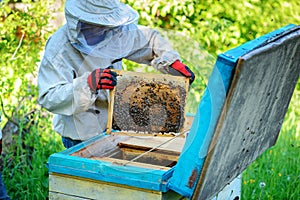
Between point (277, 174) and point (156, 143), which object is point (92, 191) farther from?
point (277, 174)

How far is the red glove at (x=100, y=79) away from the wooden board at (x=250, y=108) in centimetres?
60

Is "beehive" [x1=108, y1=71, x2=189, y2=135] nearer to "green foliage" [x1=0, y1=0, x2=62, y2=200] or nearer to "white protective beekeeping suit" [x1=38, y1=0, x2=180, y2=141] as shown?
"white protective beekeeping suit" [x1=38, y1=0, x2=180, y2=141]

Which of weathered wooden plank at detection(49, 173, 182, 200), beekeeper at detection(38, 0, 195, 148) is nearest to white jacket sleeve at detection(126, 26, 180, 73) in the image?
beekeeper at detection(38, 0, 195, 148)

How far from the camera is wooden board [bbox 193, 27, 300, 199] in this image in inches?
73.4

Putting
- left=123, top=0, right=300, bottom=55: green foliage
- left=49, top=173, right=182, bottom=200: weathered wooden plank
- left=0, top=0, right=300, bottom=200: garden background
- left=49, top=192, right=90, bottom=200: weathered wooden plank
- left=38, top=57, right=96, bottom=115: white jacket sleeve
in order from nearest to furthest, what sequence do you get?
left=49, top=173, right=182, bottom=200: weathered wooden plank
left=49, top=192, right=90, bottom=200: weathered wooden plank
left=38, top=57, right=96, bottom=115: white jacket sleeve
left=0, top=0, right=300, bottom=200: garden background
left=123, top=0, right=300, bottom=55: green foliage

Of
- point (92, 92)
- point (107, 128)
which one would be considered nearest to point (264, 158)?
point (107, 128)

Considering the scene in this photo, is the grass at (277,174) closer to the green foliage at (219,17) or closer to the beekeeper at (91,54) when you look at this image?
the beekeeper at (91,54)

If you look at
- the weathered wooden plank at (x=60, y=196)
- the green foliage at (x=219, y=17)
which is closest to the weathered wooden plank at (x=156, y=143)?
the weathered wooden plank at (x=60, y=196)

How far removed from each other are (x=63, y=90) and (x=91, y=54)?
224 mm

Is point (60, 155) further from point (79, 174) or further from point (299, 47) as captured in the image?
point (299, 47)

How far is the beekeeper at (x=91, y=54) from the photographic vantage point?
2.43 m

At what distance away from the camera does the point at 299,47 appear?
2.23m

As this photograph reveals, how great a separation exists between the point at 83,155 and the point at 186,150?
0.54 m

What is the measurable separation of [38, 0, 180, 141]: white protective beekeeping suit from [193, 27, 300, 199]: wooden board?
46cm
